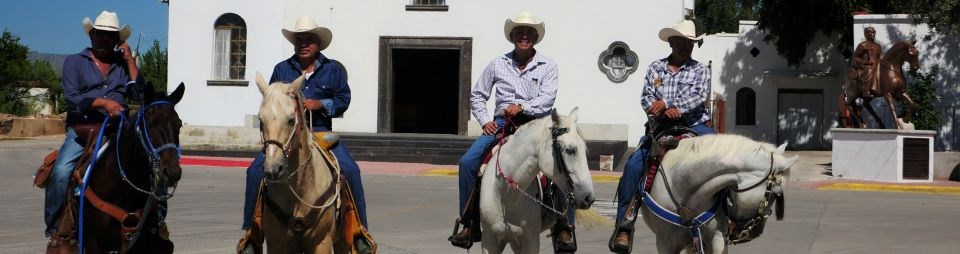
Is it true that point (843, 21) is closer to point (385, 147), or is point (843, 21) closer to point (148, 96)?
point (385, 147)

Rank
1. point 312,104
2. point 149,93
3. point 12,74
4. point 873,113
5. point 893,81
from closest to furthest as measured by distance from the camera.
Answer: point 149,93 < point 312,104 < point 893,81 < point 873,113 < point 12,74

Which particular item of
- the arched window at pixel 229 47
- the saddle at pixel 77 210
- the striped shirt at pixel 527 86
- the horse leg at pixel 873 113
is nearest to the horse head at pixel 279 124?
the saddle at pixel 77 210

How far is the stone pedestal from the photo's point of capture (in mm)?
24781

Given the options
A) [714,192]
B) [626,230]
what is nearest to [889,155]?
[626,230]

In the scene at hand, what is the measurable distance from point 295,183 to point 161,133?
0.85m

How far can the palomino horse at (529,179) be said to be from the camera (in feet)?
26.1

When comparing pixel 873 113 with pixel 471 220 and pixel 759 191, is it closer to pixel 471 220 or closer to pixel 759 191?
pixel 471 220

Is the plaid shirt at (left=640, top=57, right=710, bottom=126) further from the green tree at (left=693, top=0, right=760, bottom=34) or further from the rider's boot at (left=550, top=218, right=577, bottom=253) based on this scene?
the green tree at (left=693, top=0, right=760, bottom=34)

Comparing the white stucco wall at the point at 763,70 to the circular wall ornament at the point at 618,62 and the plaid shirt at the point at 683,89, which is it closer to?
the circular wall ornament at the point at 618,62

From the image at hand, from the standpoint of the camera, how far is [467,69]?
112 feet

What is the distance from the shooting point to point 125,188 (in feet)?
26.0

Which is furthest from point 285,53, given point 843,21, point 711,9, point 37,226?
point 711,9

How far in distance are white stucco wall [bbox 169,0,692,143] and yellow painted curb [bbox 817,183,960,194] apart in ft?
32.3

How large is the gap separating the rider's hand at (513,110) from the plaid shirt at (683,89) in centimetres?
91
